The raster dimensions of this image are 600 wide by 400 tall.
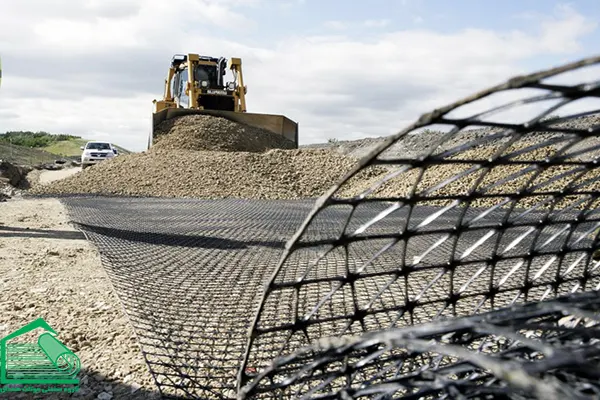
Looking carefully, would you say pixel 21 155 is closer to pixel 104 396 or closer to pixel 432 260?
pixel 432 260

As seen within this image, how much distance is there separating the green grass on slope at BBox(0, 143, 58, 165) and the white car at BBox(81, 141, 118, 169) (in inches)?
233

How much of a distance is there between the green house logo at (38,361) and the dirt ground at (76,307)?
2.1 inches

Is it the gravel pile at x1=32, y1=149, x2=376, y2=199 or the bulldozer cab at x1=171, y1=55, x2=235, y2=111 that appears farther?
the bulldozer cab at x1=171, y1=55, x2=235, y2=111

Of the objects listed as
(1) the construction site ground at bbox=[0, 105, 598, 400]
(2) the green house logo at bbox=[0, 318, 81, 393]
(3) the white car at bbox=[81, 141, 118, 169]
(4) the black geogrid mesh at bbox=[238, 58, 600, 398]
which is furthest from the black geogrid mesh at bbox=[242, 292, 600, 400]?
(3) the white car at bbox=[81, 141, 118, 169]

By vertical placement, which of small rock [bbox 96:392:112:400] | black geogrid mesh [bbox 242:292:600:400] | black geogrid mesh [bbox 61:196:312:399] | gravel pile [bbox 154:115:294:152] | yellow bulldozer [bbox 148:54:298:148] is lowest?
small rock [bbox 96:392:112:400]

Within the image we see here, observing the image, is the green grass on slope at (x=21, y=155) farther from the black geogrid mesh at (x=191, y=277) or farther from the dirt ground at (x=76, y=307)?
the dirt ground at (x=76, y=307)

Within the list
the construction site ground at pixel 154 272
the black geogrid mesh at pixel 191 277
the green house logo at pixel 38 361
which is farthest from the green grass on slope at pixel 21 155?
the green house logo at pixel 38 361

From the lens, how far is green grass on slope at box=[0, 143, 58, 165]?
25077mm

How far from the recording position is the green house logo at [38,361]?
8.63 feet

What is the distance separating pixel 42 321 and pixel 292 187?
8.80 m

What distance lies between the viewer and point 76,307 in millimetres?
3613

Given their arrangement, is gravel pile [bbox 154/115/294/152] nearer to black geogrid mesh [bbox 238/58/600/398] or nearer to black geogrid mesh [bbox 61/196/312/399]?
black geogrid mesh [bbox 61/196/312/399]

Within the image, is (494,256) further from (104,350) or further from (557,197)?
(104,350)

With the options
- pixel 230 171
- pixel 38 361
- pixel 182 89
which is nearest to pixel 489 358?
pixel 38 361
